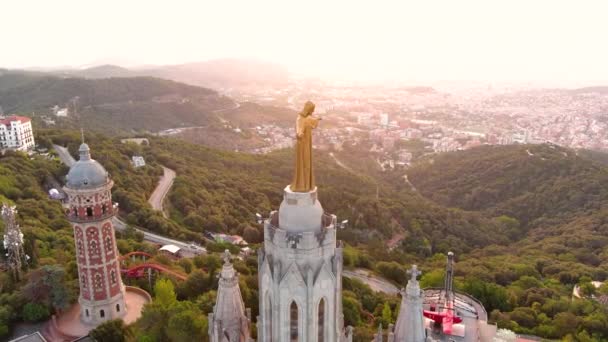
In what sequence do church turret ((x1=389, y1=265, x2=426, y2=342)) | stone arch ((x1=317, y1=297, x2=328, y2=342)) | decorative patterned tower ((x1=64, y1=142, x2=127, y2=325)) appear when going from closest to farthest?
stone arch ((x1=317, y1=297, x2=328, y2=342)) → church turret ((x1=389, y1=265, x2=426, y2=342)) → decorative patterned tower ((x1=64, y1=142, x2=127, y2=325))

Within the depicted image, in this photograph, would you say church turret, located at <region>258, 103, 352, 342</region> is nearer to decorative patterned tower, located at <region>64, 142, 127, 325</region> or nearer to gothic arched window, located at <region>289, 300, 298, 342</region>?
gothic arched window, located at <region>289, 300, 298, 342</region>

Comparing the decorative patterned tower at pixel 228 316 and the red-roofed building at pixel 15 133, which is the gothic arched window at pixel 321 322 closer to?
the decorative patterned tower at pixel 228 316

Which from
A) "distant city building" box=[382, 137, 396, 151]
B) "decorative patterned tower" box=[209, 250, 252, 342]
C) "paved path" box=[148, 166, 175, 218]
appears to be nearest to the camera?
"decorative patterned tower" box=[209, 250, 252, 342]

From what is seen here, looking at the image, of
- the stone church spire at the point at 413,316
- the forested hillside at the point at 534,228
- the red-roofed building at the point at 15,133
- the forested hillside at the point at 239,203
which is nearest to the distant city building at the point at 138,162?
the forested hillside at the point at 239,203

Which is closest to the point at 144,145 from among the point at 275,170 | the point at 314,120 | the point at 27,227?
the point at 275,170

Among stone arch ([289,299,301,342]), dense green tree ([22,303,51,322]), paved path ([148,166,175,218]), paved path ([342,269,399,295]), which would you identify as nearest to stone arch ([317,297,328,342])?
stone arch ([289,299,301,342])

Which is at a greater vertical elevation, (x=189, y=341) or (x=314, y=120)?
(x=314, y=120)

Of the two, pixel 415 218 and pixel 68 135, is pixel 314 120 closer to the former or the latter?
pixel 415 218

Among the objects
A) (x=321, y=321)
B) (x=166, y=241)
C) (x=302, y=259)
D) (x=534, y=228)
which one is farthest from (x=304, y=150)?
(x=534, y=228)
